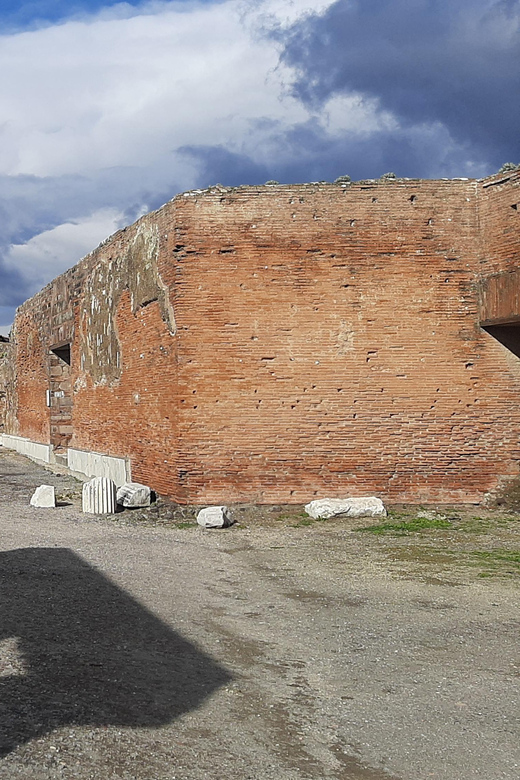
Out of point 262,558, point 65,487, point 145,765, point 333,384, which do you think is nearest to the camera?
point 145,765

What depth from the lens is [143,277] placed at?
1220 cm

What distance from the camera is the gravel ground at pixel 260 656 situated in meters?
3.63

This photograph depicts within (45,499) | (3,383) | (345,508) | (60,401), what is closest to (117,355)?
(45,499)

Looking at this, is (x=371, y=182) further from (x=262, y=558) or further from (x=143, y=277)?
(x=262, y=558)

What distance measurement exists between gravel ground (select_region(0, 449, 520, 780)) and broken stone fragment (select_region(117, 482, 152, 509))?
76.4 inches

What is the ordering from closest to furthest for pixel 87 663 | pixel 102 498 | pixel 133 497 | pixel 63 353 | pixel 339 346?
pixel 87 663, pixel 339 346, pixel 102 498, pixel 133 497, pixel 63 353

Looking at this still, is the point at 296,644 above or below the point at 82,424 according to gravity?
below

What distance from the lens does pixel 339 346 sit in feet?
36.1

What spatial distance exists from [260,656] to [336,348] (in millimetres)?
6397

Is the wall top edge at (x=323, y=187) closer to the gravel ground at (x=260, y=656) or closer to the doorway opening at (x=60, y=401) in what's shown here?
the gravel ground at (x=260, y=656)

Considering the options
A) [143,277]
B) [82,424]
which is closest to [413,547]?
[143,277]

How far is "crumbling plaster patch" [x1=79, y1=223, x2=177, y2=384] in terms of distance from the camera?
11.7m

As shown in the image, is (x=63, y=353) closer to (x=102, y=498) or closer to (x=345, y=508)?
(x=102, y=498)

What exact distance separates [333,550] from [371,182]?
17.8 feet
